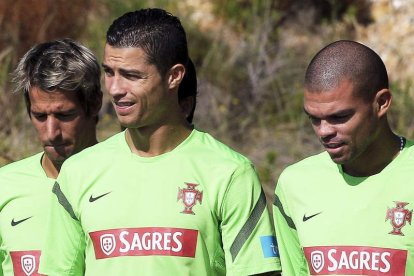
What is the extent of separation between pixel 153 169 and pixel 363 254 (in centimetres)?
103

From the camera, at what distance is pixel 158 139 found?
5.85 m

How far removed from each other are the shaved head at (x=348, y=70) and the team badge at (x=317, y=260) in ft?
2.32

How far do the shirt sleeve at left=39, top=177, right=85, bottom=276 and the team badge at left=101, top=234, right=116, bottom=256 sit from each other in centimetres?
21

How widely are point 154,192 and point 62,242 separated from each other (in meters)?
0.53

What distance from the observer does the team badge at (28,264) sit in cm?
636

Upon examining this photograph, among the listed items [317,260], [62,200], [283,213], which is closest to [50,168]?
[62,200]

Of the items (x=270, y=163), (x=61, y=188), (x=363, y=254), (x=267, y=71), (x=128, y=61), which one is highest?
(x=267, y=71)

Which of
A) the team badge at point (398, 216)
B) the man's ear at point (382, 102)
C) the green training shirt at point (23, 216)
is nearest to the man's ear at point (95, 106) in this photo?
the green training shirt at point (23, 216)

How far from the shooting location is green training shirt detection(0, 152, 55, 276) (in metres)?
6.41

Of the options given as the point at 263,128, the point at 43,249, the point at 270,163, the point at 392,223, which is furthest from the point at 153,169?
the point at 263,128

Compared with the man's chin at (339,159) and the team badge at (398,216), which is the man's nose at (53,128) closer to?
the man's chin at (339,159)

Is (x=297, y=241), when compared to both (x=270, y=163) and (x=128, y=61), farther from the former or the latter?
(x=270, y=163)

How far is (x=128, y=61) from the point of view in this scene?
18.8ft

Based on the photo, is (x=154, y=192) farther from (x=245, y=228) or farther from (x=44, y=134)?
(x=44, y=134)
